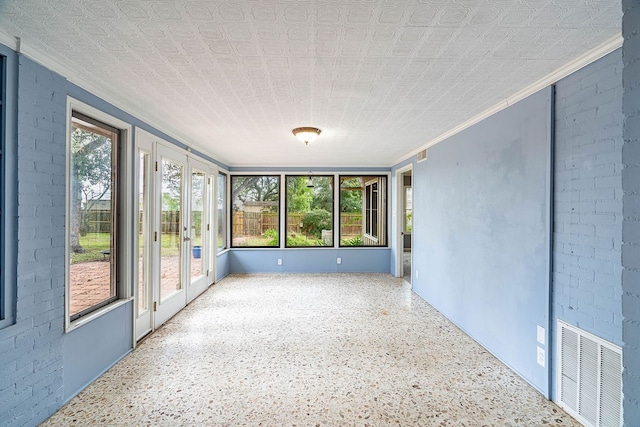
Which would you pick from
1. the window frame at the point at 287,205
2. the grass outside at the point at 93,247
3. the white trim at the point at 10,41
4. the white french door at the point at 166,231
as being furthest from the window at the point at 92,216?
the window frame at the point at 287,205

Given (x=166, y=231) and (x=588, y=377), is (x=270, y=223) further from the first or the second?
(x=588, y=377)

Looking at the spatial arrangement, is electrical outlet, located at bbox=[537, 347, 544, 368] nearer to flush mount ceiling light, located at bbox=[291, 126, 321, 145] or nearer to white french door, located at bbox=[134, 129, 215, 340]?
flush mount ceiling light, located at bbox=[291, 126, 321, 145]

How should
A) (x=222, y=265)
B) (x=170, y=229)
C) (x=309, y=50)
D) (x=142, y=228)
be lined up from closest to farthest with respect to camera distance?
(x=309, y=50)
(x=142, y=228)
(x=170, y=229)
(x=222, y=265)

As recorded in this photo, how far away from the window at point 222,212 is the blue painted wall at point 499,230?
4.03 m

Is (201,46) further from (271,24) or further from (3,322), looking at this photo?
(3,322)

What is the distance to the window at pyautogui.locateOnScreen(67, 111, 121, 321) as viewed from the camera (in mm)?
2271

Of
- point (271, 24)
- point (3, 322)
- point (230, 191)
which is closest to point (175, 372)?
point (3, 322)

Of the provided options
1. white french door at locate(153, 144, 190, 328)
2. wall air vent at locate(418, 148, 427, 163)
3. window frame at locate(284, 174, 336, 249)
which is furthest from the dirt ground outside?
wall air vent at locate(418, 148, 427, 163)

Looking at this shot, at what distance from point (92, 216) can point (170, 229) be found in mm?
1255

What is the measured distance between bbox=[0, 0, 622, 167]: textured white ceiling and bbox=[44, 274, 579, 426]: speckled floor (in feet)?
7.74

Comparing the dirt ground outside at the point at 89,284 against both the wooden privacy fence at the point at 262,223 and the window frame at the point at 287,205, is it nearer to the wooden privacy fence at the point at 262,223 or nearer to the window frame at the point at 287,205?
the wooden privacy fence at the point at 262,223

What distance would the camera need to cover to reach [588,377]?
1865 mm

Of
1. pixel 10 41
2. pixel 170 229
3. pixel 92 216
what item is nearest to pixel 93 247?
pixel 92 216

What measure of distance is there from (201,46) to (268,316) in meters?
3.11
